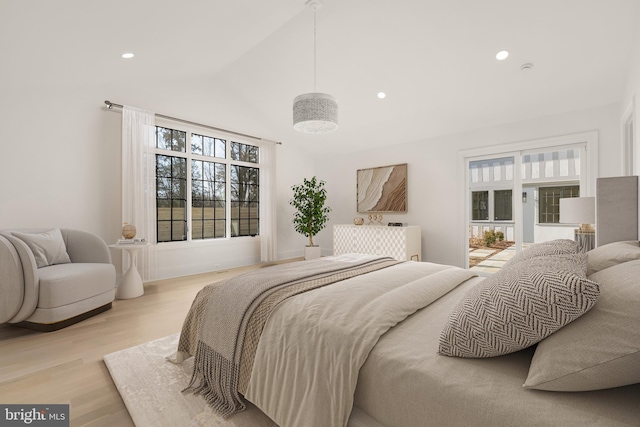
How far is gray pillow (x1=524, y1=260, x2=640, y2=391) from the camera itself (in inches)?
29.3

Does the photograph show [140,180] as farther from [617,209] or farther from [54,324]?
[617,209]

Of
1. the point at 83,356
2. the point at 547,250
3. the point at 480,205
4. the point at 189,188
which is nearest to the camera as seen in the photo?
the point at 547,250

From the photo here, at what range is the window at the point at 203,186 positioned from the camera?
4711 mm

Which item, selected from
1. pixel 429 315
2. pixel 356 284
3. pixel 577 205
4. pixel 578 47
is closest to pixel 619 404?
pixel 429 315

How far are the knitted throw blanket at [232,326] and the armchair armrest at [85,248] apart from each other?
6.62ft

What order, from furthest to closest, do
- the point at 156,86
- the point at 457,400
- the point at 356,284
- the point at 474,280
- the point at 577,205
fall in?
the point at 156,86 → the point at 577,205 → the point at 474,280 → the point at 356,284 → the point at 457,400

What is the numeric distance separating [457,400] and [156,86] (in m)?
5.10

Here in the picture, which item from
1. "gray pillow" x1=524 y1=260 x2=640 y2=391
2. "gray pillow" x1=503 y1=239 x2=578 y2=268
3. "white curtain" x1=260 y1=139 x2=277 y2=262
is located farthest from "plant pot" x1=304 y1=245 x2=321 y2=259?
"gray pillow" x1=524 y1=260 x2=640 y2=391

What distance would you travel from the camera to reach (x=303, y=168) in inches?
267

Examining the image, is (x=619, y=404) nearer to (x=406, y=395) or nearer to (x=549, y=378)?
(x=549, y=378)

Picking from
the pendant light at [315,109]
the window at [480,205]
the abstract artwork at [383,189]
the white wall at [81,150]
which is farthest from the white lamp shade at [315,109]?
the window at [480,205]

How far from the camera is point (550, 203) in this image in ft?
13.7

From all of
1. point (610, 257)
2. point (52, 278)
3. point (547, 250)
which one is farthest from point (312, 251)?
point (610, 257)

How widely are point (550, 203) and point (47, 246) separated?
→ 6.10 meters
